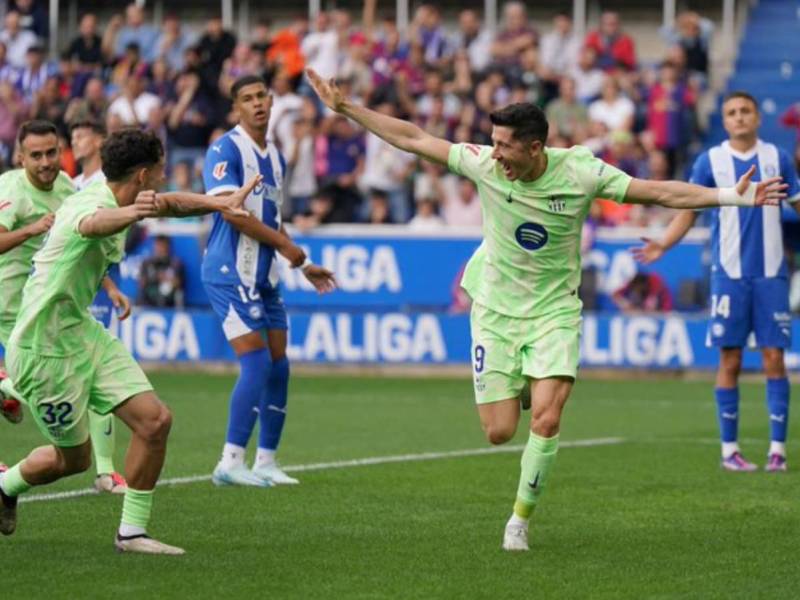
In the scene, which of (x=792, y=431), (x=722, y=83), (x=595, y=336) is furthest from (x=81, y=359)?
(x=722, y=83)

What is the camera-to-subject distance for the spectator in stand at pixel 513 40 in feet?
84.3

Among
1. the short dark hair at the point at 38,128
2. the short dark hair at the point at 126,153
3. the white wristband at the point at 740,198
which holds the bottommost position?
the white wristband at the point at 740,198

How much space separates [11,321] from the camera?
11.3 m

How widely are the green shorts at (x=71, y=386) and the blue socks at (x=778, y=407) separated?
18.1 ft

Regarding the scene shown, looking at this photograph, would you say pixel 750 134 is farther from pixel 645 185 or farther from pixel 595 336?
pixel 595 336

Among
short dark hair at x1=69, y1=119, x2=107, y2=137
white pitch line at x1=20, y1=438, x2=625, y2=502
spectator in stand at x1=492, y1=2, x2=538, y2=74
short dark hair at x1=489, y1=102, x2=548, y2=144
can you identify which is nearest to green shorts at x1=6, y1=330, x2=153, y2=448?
white pitch line at x1=20, y1=438, x2=625, y2=502

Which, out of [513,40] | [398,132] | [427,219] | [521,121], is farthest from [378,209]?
[521,121]

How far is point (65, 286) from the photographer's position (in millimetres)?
8672

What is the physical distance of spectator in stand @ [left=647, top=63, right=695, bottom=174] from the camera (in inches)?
939

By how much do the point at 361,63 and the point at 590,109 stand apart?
3.54 metres

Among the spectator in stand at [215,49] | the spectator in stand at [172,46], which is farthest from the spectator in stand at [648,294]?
the spectator in stand at [172,46]

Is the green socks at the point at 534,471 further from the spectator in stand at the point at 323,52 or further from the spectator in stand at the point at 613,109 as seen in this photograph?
the spectator in stand at the point at 323,52

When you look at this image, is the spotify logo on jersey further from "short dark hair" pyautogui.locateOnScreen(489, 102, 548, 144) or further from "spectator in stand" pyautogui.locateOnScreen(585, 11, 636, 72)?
"spectator in stand" pyautogui.locateOnScreen(585, 11, 636, 72)

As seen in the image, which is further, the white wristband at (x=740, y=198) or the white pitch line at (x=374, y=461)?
the white pitch line at (x=374, y=461)
